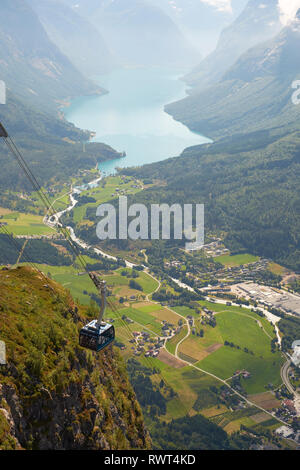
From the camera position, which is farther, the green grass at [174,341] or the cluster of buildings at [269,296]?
the cluster of buildings at [269,296]

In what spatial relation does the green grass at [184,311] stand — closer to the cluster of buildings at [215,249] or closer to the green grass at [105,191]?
the cluster of buildings at [215,249]

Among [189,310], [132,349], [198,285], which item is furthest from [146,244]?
[132,349]

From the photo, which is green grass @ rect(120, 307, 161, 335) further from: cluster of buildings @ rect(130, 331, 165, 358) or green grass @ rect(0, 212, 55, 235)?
green grass @ rect(0, 212, 55, 235)

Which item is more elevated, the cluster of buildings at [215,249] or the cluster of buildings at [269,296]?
the cluster of buildings at [215,249]

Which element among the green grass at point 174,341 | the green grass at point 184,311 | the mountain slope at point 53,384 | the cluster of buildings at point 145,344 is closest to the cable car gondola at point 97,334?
the mountain slope at point 53,384

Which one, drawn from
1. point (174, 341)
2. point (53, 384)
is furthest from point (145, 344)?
point (53, 384)

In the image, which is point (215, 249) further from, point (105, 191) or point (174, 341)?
point (105, 191)
